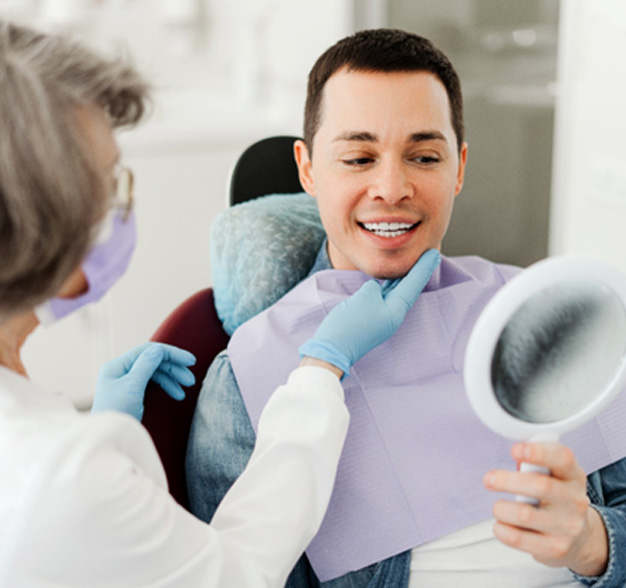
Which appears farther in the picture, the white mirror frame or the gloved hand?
the gloved hand

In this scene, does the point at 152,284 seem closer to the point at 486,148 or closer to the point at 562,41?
the point at 486,148

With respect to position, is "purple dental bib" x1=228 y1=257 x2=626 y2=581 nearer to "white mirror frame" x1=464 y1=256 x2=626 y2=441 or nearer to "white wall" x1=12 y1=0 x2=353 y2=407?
"white mirror frame" x1=464 y1=256 x2=626 y2=441

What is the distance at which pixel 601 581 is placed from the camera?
3.34ft

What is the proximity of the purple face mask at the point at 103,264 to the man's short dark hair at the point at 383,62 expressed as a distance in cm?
53

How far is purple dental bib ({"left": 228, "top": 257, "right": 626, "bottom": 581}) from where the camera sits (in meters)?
1.09

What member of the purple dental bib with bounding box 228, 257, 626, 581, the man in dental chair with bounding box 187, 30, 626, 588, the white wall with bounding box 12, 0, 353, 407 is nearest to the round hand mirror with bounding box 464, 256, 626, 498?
the man in dental chair with bounding box 187, 30, 626, 588

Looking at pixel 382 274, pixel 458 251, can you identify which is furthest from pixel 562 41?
pixel 382 274

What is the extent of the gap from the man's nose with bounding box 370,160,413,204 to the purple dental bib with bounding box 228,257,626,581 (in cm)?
14

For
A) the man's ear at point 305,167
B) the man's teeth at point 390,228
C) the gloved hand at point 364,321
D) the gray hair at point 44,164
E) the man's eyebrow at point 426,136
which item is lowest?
the gloved hand at point 364,321

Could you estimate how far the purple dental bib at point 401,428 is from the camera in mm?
1090

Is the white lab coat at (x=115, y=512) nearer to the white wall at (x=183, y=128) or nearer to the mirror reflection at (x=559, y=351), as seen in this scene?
the mirror reflection at (x=559, y=351)

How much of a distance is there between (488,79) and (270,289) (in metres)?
1.95

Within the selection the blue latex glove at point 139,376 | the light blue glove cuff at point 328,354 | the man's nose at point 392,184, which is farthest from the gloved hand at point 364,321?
the blue latex glove at point 139,376

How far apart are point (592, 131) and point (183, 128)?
4.53 feet
